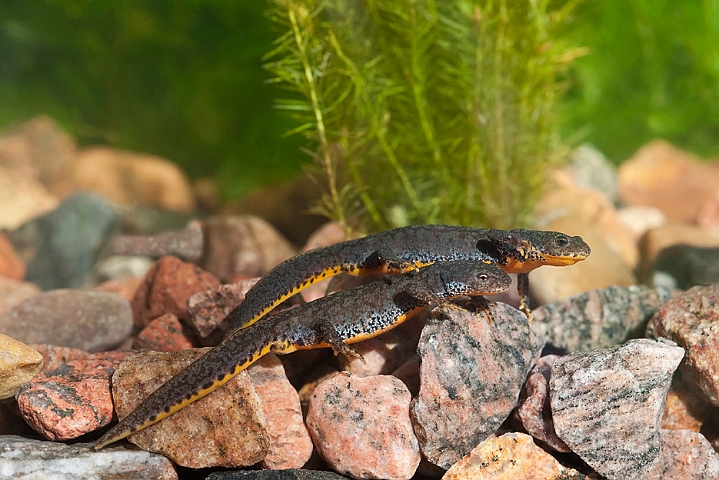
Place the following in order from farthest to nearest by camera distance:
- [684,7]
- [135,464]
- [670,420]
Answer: [684,7] → [670,420] → [135,464]

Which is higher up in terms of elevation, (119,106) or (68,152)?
(119,106)

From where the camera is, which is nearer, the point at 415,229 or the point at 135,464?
the point at 135,464

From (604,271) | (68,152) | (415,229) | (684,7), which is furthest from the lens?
(68,152)

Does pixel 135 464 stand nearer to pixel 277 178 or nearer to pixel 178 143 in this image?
pixel 277 178

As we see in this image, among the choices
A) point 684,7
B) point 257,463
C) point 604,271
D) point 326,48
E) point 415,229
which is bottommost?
point 257,463

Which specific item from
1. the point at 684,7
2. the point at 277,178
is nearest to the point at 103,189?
the point at 277,178

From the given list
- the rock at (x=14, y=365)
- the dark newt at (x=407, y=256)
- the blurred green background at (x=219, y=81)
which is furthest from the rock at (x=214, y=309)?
the blurred green background at (x=219, y=81)

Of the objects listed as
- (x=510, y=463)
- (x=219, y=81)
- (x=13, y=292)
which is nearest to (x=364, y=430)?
(x=510, y=463)

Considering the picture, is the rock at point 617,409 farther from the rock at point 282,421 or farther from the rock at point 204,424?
the rock at point 204,424
